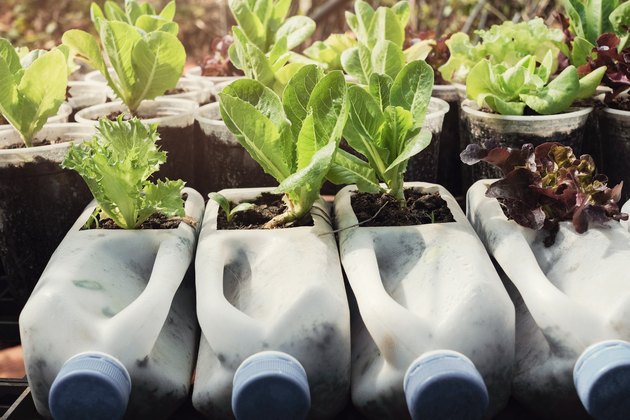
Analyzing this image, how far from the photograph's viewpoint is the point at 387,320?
73 cm

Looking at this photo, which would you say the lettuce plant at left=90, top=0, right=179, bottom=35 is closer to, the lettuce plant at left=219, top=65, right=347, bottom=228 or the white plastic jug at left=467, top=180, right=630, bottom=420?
the lettuce plant at left=219, top=65, right=347, bottom=228

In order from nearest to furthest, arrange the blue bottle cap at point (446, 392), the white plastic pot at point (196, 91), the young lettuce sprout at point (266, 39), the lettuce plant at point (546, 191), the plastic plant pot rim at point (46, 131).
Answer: the blue bottle cap at point (446, 392) → the lettuce plant at point (546, 191) → the plastic plant pot rim at point (46, 131) → the young lettuce sprout at point (266, 39) → the white plastic pot at point (196, 91)

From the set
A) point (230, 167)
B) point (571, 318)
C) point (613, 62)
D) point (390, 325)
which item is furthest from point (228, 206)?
point (613, 62)

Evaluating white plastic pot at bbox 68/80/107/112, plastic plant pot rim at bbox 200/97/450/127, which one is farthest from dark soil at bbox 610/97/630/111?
white plastic pot at bbox 68/80/107/112

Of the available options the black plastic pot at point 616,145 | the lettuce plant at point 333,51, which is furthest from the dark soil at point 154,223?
the black plastic pot at point 616,145

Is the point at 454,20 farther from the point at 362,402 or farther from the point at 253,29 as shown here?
the point at 362,402

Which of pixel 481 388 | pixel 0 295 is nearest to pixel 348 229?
pixel 481 388

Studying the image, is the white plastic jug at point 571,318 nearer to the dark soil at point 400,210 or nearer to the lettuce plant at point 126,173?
the dark soil at point 400,210

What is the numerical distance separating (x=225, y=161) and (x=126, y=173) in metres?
0.27

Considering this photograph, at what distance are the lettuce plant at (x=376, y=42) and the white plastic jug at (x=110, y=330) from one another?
0.39 meters

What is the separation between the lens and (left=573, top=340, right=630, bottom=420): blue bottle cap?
25.8 inches

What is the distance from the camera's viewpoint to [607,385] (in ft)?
2.16

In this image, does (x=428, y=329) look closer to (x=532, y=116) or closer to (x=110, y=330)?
(x=110, y=330)

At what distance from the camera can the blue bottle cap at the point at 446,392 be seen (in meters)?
0.65
